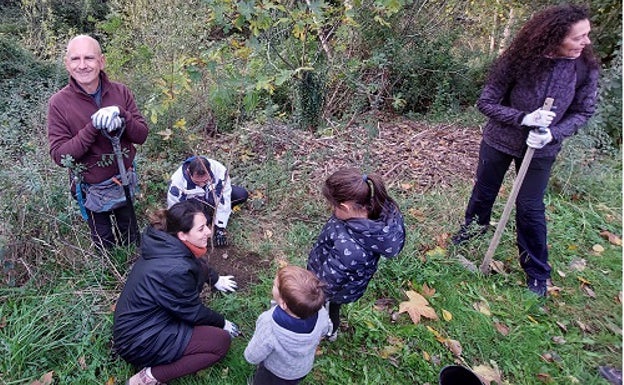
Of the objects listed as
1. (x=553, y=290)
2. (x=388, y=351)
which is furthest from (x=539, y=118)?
(x=388, y=351)

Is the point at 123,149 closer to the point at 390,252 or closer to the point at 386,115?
the point at 390,252

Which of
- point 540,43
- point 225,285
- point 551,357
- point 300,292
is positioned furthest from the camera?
point 225,285

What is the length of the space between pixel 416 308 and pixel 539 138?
4.43 feet

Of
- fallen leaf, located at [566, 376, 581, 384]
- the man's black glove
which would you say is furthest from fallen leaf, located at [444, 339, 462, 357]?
the man's black glove

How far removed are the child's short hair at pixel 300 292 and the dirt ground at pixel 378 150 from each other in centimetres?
245

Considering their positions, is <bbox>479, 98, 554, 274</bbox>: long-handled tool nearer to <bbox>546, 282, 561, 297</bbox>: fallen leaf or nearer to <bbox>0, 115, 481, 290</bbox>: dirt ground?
<bbox>546, 282, 561, 297</bbox>: fallen leaf

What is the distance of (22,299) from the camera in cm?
258

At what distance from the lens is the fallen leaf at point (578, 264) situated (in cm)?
324

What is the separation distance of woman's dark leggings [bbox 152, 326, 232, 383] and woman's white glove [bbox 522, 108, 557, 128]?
7.42 ft

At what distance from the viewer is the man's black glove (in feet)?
11.3

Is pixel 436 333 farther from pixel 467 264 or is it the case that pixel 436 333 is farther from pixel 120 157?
pixel 120 157

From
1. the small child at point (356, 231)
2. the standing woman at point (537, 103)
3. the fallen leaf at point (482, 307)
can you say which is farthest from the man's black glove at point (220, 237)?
the standing woman at point (537, 103)

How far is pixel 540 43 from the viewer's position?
241cm

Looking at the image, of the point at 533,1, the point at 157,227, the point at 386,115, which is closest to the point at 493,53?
the point at 533,1
